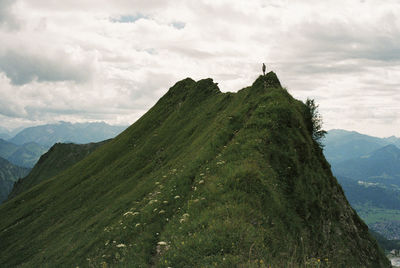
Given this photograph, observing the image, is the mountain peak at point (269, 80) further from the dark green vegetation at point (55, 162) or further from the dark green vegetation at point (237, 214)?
the dark green vegetation at point (55, 162)

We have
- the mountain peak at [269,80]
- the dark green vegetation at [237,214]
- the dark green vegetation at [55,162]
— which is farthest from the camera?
the dark green vegetation at [55,162]

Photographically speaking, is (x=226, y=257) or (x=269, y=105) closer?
(x=226, y=257)

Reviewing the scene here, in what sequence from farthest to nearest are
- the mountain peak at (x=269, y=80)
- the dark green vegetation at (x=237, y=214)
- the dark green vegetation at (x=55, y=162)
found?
the dark green vegetation at (x=55, y=162) < the mountain peak at (x=269, y=80) < the dark green vegetation at (x=237, y=214)

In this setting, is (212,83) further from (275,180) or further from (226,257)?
(226,257)

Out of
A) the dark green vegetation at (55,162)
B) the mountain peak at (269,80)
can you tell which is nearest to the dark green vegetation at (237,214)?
the mountain peak at (269,80)

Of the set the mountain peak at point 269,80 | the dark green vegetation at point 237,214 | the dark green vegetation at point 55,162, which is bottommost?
the dark green vegetation at point 55,162

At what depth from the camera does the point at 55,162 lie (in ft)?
494

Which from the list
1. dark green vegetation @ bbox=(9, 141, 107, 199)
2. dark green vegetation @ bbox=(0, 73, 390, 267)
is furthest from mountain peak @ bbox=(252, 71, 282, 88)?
dark green vegetation @ bbox=(9, 141, 107, 199)

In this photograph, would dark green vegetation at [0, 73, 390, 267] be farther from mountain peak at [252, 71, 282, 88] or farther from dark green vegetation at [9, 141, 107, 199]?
dark green vegetation at [9, 141, 107, 199]

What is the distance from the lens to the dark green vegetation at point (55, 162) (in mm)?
139125

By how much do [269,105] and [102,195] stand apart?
39196 mm

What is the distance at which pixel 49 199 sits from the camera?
69.1 m

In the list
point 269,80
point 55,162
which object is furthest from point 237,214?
point 55,162

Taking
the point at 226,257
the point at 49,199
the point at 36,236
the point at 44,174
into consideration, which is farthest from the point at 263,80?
the point at 44,174
